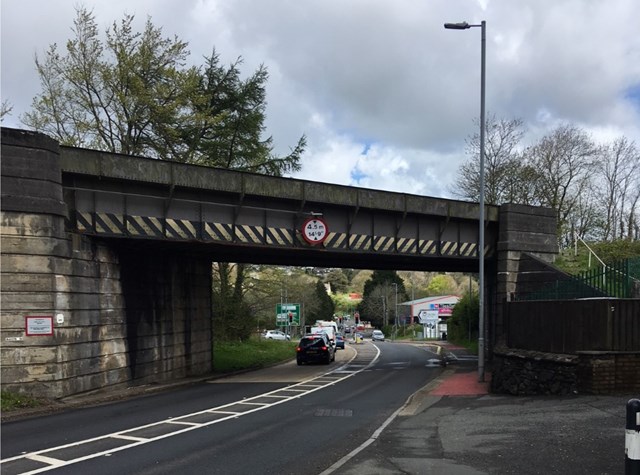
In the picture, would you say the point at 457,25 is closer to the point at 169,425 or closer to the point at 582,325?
the point at 582,325

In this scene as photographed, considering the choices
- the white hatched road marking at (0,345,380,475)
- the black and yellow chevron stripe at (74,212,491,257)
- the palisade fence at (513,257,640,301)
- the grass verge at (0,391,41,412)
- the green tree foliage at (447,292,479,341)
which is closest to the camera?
the white hatched road marking at (0,345,380,475)

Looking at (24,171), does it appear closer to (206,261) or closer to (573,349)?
(206,261)

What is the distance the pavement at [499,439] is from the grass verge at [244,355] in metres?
16.7

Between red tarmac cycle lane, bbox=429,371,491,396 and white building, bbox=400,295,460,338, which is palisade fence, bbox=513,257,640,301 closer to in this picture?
red tarmac cycle lane, bbox=429,371,491,396

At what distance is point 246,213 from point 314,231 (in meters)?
2.60

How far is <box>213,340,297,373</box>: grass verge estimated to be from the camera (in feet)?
102

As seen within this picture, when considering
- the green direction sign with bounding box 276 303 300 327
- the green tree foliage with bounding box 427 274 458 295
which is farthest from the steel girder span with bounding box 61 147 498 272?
the green tree foliage with bounding box 427 274 458 295

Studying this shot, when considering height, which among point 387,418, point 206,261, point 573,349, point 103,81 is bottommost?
point 387,418

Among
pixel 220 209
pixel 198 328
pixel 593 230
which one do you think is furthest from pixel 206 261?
pixel 593 230

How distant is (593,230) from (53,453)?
153 feet

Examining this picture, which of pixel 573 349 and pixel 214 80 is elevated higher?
pixel 214 80

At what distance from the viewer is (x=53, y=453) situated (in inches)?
374

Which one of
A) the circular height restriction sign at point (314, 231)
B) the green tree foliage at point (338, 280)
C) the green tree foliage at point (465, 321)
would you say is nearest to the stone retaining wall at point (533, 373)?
the circular height restriction sign at point (314, 231)

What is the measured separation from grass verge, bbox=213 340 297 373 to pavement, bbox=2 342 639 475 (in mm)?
16703
